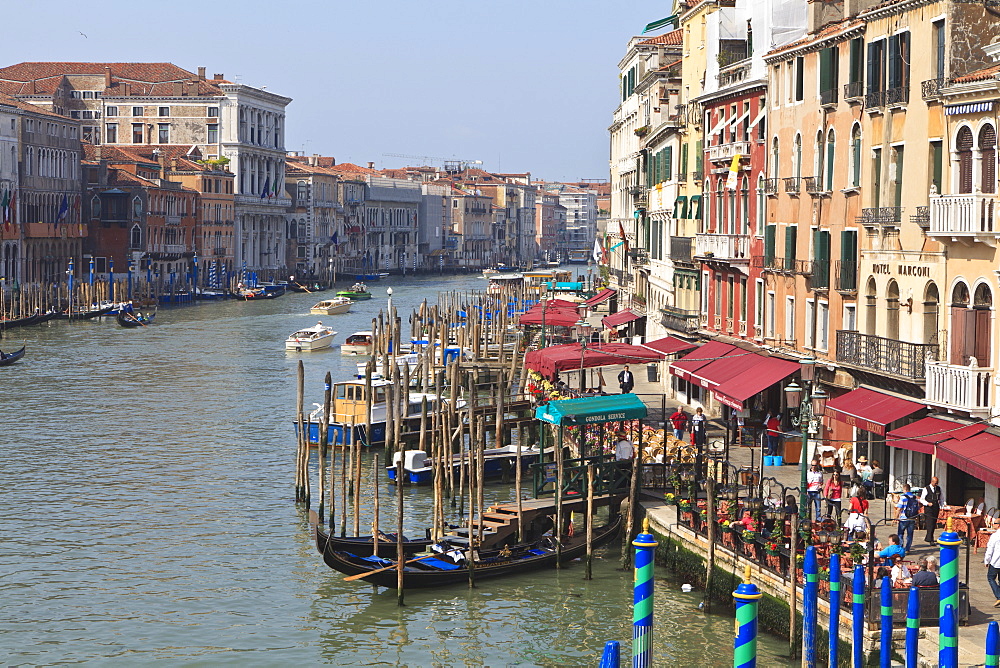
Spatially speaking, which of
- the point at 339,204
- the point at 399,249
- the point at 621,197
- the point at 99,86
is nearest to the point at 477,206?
the point at 399,249

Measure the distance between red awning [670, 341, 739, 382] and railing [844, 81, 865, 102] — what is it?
5.28m

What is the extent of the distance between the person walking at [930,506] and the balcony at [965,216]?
2.54m

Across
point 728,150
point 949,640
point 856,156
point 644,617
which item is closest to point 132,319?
point 728,150

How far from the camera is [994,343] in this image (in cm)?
1541

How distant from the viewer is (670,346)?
26781 mm

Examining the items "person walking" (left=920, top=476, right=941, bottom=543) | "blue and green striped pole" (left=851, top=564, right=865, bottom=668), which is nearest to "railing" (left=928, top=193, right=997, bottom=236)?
"person walking" (left=920, top=476, right=941, bottom=543)

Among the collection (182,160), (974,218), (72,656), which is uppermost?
(182,160)

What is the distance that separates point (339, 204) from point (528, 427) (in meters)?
79.9

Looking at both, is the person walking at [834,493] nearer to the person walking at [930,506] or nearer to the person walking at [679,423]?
the person walking at [930,506]

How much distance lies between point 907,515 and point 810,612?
337cm

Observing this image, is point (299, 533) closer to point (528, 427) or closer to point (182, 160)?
point (528, 427)

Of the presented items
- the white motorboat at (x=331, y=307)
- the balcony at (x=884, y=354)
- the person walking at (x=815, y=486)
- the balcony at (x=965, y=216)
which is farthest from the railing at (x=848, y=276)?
the white motorboat at (x=331, y=307)

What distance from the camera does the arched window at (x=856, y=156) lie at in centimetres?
1894

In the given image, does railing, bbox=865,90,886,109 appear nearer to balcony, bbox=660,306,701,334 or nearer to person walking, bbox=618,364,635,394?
balcony, bbox=660,306,701,334
